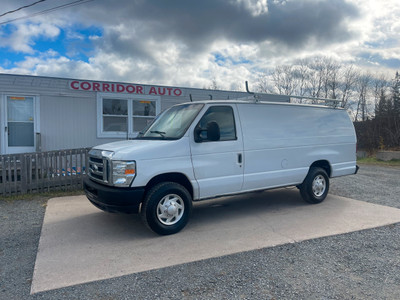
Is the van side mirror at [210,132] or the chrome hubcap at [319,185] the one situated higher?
the van side mirror at [210,132]

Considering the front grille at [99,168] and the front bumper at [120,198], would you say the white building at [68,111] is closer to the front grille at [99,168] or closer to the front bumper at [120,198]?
the front grille at [99,168]

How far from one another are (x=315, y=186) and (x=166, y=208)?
3.60 meters

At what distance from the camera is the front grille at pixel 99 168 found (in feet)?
15.2

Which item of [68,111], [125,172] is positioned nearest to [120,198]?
[125,172]

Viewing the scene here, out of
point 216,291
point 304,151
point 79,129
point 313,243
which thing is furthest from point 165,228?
point 79,129

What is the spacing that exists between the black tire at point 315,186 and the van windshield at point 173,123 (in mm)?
2943

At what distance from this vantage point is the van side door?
5.01 m

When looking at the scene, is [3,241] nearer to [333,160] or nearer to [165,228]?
[165,228]

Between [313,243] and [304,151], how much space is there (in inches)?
96.2

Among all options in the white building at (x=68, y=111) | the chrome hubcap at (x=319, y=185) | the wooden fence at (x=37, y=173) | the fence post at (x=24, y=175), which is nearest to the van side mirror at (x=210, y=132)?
the chrome hubcap at (x=319, y=185)

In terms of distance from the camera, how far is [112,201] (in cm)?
448

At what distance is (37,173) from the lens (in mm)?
7699

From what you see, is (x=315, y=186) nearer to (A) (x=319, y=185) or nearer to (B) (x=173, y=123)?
(A) (x=319, y=185)

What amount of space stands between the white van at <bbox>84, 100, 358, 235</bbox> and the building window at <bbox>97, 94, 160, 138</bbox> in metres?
5.14
